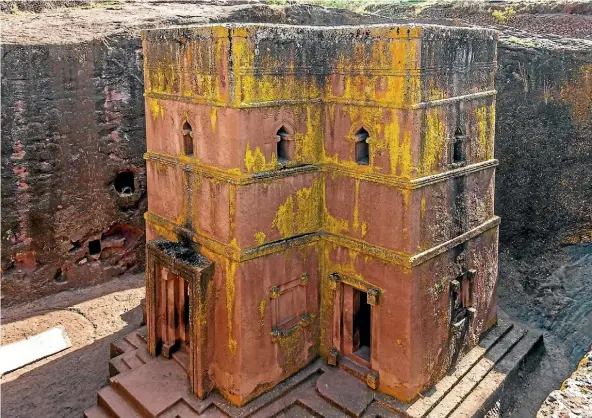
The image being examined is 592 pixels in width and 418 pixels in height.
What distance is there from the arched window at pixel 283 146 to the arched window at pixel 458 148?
92.5 inches

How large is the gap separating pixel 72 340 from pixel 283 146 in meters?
6.10

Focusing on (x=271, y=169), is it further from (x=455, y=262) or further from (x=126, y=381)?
(x=126, y=381)

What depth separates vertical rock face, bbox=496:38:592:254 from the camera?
494 inches

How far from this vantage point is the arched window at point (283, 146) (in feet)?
24.8

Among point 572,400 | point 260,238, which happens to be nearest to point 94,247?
point 260,238

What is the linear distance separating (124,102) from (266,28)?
7.11 meters

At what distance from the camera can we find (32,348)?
10.4 metres

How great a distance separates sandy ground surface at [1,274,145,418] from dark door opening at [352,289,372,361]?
435 cm

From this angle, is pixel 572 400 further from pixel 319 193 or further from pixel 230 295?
pixel 319 193

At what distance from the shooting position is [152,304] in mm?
8680

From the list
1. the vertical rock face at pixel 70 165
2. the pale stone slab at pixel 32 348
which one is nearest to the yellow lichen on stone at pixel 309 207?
the pale stone slab at pixel 32 348

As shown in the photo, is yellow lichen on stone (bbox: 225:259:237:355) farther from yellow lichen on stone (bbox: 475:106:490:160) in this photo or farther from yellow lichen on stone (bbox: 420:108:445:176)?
yellow lichen on stone (bbox: 475:106:490:160)

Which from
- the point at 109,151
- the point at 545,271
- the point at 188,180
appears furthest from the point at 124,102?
the point at 545,271

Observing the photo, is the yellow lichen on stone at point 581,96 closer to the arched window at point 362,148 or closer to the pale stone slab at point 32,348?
the arched window at point 362,148
